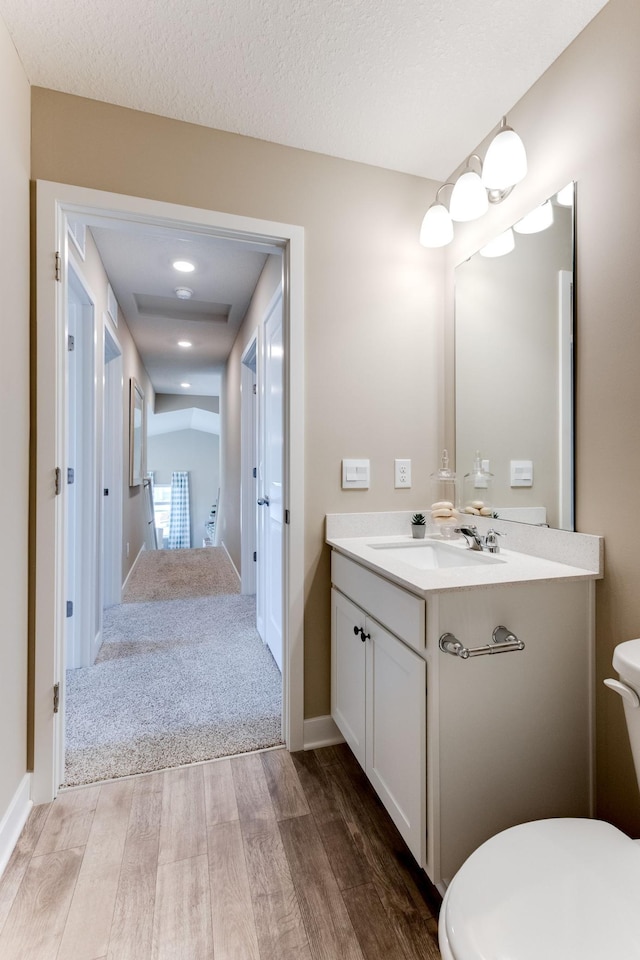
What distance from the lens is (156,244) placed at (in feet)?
8.96

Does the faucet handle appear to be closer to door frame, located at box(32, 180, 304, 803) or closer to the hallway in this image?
the hallway

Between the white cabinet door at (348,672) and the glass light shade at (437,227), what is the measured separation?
141 centimetres

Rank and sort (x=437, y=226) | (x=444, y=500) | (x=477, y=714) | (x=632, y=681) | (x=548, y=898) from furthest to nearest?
(x=444, y=500)
(x=437, y=226)
(x=477, y=714)
(x=632, y=681)
(x=548, y=898)

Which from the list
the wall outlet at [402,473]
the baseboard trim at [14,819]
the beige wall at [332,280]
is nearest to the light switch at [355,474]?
the beige wall at [332,280]

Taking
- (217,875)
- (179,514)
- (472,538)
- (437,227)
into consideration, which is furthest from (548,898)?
(179,514)

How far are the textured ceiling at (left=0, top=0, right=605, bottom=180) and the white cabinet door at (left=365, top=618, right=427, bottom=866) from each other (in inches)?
69.3

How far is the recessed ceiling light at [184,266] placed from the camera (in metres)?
2.97

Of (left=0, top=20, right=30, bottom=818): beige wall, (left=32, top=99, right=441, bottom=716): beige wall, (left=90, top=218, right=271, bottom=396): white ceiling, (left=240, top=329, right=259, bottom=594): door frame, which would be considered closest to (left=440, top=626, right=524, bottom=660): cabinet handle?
(left=32, top=99, right=441, bottom=716): beige wall

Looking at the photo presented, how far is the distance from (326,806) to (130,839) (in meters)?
0.60

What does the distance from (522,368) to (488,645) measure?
97 centimetres

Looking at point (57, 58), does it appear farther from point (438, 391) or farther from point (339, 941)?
point (339, 941)

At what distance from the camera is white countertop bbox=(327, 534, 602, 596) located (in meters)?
1.12

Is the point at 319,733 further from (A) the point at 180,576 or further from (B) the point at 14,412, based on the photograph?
(A) the point at 180,576

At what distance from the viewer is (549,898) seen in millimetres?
693
